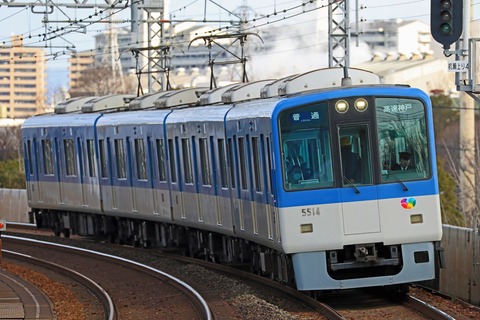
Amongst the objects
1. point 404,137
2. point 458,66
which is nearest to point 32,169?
point 404,137

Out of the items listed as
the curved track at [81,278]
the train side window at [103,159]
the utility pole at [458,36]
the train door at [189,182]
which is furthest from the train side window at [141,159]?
the utility pole at [458,36]

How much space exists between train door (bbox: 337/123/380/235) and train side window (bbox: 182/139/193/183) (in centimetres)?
678

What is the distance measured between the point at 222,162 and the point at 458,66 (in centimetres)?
526

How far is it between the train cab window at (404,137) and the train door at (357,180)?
23cm

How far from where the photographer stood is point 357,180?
17.0m

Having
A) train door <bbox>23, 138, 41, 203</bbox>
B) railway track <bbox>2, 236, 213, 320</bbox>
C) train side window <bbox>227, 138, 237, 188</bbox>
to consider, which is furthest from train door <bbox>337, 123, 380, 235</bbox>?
train door <bbox>23, 138, 41, 203</bbox>

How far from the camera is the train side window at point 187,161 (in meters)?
23.7

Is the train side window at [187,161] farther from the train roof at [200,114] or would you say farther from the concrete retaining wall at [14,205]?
the concrete retaining wall at [14,205]

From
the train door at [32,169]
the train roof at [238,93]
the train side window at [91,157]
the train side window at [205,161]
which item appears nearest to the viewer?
the train roof at [238,93]

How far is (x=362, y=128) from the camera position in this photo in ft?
56.3

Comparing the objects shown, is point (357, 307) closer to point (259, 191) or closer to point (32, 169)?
point (259, 191)

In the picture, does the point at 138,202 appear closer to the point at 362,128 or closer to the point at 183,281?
the point at 183,281

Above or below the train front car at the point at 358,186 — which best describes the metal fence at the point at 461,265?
below

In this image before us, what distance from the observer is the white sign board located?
1709cm
